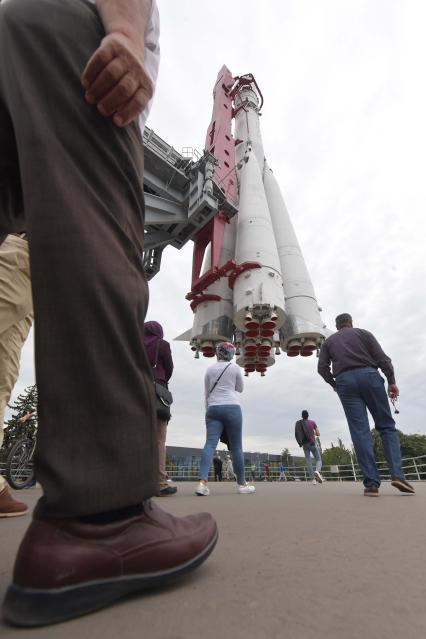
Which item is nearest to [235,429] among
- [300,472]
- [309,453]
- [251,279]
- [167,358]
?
[167,358]

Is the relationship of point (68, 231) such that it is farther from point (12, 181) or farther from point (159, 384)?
point (159, 384)

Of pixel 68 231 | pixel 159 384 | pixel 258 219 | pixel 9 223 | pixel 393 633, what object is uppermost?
pixel 258 219

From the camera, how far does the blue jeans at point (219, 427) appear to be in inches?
142

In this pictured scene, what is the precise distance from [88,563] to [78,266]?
55 cm

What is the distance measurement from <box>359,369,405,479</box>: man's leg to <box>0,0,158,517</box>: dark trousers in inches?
117

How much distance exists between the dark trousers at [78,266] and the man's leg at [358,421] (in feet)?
9.65

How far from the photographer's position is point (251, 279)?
368 inches

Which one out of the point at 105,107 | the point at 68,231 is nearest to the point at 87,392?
the point at 68,231

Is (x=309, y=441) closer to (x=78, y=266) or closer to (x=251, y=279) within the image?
(x=251, y=279)

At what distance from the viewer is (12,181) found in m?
1.06

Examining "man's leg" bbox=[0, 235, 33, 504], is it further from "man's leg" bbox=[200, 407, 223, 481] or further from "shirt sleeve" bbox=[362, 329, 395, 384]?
"shirt sleeve" bbox=[362, 329, 395, 384]

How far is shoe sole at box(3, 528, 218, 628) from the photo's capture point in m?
0.57

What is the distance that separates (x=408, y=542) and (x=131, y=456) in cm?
101

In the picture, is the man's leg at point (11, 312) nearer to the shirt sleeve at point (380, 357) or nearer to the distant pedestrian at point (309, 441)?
the shirt sleeve at point (380, 357)
